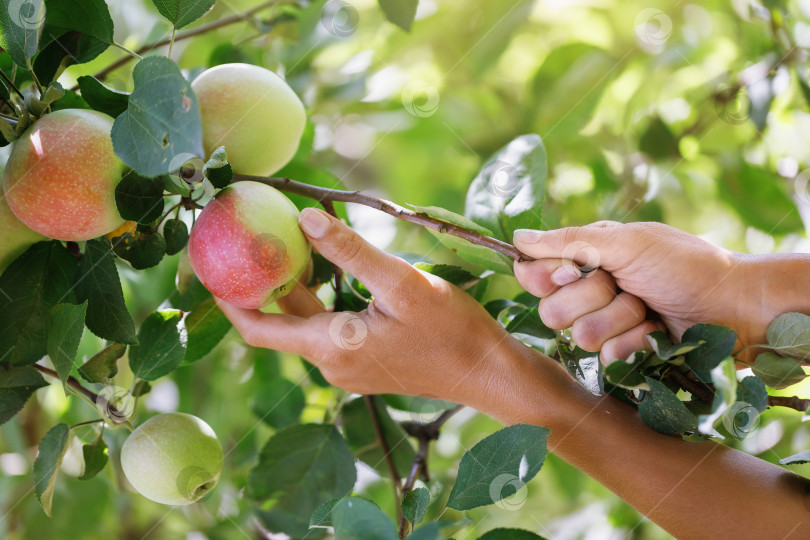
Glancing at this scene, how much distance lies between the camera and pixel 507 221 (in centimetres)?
72

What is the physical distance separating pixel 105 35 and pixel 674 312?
0.63 metres

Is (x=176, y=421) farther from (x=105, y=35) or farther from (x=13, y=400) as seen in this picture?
(x=105, y=35)

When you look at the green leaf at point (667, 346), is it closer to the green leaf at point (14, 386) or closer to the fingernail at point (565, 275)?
the fingernail at point (565, 275)

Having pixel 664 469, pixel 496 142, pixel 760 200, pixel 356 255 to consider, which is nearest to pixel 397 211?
pixel 356 255

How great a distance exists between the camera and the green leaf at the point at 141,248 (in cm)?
63

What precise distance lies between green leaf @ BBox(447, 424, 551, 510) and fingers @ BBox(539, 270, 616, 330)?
0.14 m

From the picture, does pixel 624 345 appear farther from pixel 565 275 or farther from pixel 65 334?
pixel 65 334

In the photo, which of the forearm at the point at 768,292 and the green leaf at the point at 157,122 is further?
the forearm at the point at 768,292

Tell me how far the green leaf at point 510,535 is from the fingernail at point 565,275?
0.26 metres

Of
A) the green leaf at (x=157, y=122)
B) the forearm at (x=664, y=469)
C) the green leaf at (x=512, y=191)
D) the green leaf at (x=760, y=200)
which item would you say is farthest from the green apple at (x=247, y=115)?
the green leaf at (x=760, y=200)

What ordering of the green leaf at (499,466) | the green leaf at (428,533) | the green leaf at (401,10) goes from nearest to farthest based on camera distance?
1. the green leaf at (428,533)
2. the green leaf at (499,466)
3. the green leaf at (401,10)

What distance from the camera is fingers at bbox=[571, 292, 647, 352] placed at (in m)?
0.63

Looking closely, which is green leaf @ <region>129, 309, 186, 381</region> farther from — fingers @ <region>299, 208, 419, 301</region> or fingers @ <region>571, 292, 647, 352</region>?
fingers @ <region>571, 292, 647, 352</region>

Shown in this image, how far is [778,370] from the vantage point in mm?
597
